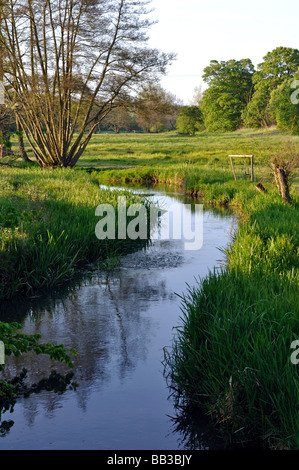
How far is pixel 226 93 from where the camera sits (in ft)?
254

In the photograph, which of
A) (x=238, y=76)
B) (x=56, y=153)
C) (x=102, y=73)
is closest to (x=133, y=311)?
(x=102, y=73)

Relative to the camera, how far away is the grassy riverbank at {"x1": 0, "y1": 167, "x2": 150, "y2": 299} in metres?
8.02

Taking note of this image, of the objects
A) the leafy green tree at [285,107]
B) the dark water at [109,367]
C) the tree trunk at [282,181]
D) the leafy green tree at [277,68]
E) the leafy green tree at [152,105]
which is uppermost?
the leafy green tree at [277,68]

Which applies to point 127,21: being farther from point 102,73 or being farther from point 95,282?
point 95,282

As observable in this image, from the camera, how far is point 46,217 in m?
9.89

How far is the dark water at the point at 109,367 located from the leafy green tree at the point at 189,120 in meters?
76.0

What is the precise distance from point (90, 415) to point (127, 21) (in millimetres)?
20950

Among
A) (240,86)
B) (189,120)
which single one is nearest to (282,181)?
(240,86)

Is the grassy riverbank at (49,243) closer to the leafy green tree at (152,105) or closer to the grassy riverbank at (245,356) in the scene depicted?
the grassy riverbank at (245,356)

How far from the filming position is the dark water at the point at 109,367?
4156mm

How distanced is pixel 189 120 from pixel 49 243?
3108 inches

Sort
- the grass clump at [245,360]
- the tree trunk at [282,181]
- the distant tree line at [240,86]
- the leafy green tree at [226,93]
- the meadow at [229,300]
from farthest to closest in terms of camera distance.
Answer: the leafy green tree at [226,93], the distant tree line at [240,86], the tree trunk at [282,181], the meadow at [229,300], the grass clump at [245,360]

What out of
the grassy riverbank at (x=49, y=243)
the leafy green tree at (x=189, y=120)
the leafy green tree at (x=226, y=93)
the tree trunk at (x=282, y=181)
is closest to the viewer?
the grassy riverbank at (x=49, y=243)

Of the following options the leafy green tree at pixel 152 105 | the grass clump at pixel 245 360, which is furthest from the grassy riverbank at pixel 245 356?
the leafy green tree at pixel 152 105
